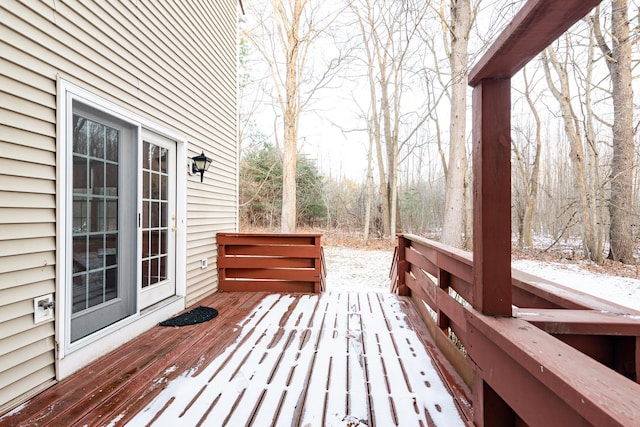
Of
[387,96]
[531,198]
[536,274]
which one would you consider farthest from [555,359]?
[387,96]

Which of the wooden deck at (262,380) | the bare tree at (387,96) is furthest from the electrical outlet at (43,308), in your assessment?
the bare tree at (387,96)

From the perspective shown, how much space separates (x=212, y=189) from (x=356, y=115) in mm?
9125

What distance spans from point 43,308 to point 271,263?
244 centimetres

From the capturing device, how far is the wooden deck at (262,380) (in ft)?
5.20

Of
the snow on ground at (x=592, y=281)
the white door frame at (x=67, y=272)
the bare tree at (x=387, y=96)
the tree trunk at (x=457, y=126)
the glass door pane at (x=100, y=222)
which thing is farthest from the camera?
the bare tree at (x=387, y=96)

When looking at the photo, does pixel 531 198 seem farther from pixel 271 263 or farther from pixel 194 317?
pixel 194 317

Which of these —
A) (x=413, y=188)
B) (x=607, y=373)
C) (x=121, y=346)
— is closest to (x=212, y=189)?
(x=121, y=346)

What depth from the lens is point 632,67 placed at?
677 cm

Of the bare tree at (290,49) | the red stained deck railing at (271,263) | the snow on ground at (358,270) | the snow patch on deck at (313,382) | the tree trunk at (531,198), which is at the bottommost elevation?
the snow on ground at (358,270)

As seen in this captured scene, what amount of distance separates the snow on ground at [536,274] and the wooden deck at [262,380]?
7.31 ft

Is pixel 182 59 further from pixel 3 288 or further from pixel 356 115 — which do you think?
A: pixel 356 115

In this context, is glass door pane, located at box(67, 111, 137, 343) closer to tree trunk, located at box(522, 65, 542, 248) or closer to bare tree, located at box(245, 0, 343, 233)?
bare tree, located at box(245, 0, 343, 233)

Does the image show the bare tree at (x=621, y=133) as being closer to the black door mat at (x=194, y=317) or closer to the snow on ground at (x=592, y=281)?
the snow on ground at (x=592, y=281)

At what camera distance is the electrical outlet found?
1.78m
